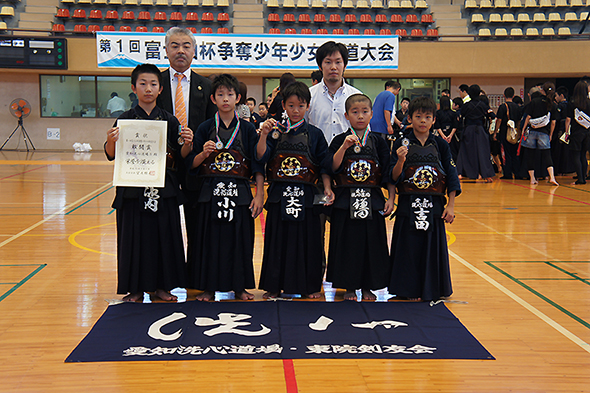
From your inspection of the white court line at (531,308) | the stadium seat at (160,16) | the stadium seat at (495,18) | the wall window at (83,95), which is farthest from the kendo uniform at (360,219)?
the stadium seat at (495,18)

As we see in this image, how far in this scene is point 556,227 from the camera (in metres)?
5.84

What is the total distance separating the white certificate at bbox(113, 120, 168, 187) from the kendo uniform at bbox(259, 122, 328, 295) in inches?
25.5

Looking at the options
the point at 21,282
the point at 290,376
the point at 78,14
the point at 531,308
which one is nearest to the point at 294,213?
the point at 290,376

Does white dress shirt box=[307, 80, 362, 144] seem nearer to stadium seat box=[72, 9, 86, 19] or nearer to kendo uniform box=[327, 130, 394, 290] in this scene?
kendo uniform box=[327, 130, 394, 290]

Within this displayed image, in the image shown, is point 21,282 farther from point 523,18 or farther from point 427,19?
point 523,18

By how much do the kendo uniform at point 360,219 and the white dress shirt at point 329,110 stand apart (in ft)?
0.99

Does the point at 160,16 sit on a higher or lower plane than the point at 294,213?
higher

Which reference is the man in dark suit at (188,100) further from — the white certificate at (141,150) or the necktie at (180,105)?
the white certificate at (141,150)

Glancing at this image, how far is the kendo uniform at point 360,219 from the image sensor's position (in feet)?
11.3

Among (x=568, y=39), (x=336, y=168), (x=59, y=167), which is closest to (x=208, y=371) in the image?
(x=336, y=168)

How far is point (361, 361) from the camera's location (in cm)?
256

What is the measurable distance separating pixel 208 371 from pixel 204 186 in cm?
132

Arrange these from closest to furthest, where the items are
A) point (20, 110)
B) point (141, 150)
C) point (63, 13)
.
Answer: point (141, 150), point (20, 110), point (63, 13)

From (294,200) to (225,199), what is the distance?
0.44 m
